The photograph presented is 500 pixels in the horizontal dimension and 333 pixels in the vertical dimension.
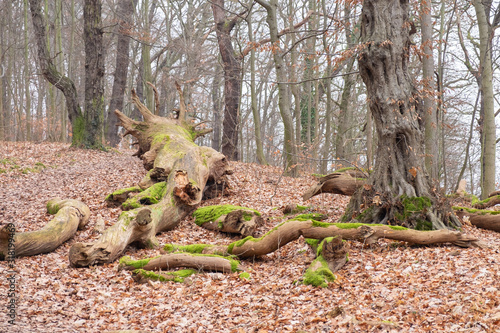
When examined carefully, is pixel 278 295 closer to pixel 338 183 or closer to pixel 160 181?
pixel 338 183

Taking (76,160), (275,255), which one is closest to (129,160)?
(76,160)

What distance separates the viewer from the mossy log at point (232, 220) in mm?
7145

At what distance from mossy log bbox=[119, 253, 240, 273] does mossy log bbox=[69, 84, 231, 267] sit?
552mm

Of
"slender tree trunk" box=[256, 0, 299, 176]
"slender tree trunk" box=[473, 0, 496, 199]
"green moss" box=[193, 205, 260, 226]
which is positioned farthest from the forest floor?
"slender tree trunk" box=[256, 0, 299, 176]

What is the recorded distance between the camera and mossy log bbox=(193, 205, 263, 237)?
7145 millimetres

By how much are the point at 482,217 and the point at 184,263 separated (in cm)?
601

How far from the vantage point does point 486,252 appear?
5.44 metres

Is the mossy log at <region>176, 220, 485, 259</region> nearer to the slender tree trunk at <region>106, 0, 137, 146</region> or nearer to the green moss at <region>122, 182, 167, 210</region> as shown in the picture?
the green moss at <region>122, 182, 167, 210</region>

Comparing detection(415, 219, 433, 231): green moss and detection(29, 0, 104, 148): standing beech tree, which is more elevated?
detection(29, 0, 104, 148): standing beech tree

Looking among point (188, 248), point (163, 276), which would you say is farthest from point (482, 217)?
point (163, 276)

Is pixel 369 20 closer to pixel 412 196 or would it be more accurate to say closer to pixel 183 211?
pixel 412 196

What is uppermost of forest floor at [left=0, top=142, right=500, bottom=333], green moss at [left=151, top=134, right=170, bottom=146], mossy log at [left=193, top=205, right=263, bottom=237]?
green moss at [left=151, top=134, right=170, bottom=146]

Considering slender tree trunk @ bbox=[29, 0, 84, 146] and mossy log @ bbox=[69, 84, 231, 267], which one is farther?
slender tree trunk @ bbox=[29, 0, 84, 146]

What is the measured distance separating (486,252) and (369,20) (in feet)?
14.1
